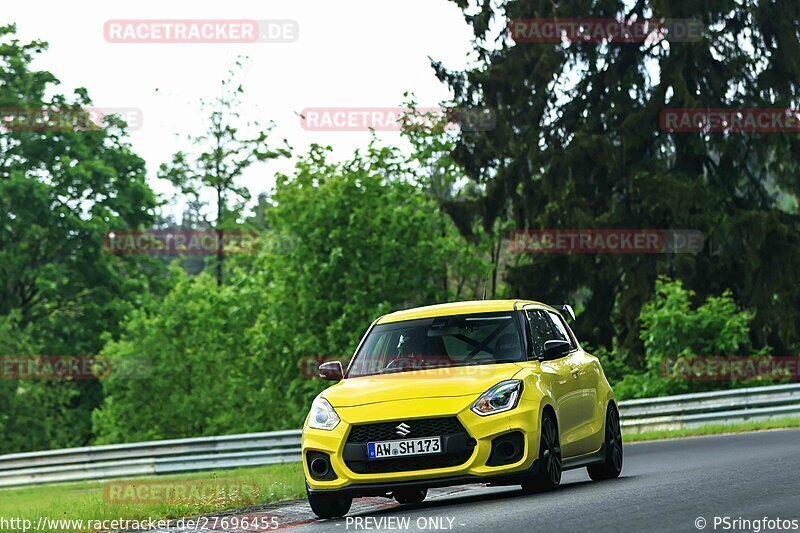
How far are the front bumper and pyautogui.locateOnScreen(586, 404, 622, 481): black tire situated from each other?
8.73 feet

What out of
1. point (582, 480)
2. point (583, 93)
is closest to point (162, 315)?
point (583, 93)

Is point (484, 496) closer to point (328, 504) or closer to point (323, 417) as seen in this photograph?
point (328, 504)

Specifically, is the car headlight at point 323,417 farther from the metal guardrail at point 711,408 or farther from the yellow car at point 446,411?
the metal guardrail at point 711,408

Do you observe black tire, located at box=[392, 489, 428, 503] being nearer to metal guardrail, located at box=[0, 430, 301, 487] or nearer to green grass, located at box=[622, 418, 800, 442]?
green grass, located at box=[622, 418, 800, 442]

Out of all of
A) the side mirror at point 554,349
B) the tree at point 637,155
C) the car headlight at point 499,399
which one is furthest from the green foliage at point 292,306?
the car headlight at point 499,399

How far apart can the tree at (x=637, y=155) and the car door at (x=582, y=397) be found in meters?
22.8

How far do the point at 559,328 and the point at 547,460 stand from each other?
2.59 meters

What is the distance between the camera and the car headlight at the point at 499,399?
11398mm

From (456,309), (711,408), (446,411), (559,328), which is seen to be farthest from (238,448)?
(446,411)

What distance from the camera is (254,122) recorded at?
58250 millimetres

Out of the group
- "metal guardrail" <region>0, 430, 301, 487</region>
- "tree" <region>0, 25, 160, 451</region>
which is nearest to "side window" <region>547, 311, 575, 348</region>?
"metal guardrail" <region>0, 430, 301, 487</region>

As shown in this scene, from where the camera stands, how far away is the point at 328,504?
38.6 feet

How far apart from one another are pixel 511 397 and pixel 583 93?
29927 mm

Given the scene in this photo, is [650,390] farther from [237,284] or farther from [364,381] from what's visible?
[237,284]
